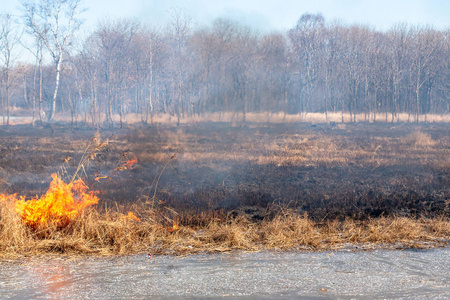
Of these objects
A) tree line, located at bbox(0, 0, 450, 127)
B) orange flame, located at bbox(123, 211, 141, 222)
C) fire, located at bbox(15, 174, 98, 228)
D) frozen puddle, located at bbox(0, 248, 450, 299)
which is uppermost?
tree line, located at bbox(0, 0, 450, 127)

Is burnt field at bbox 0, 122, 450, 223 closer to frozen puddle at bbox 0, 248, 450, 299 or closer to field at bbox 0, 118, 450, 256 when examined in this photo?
field at bbox 0, 118, 450, 256

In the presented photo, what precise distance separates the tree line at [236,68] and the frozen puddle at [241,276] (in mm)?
17396

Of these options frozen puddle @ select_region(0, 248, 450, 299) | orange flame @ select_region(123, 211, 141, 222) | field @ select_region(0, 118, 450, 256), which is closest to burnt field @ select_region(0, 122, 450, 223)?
field @ select_region(0, 118, 450, 256)

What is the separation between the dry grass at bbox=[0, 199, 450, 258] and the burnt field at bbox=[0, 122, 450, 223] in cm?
94

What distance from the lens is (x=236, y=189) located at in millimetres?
10422

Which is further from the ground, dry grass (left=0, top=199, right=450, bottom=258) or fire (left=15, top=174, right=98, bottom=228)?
fire (left=15, top=174, right=98, bottom=228)

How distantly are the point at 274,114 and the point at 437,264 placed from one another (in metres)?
18.3

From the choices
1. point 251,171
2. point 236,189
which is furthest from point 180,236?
point 251,171

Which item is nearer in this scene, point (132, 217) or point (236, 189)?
point (132, 217)

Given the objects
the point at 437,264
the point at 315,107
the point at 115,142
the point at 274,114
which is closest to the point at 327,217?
the point at 437,264

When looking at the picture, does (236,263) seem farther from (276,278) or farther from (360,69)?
(360,69)

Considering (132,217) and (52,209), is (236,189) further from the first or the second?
(52,209)

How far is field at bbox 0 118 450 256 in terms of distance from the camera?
6016mm

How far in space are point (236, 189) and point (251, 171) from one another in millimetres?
2031
